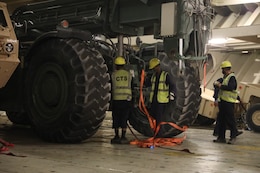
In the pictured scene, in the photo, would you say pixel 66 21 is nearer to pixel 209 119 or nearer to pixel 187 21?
pixel 187 21

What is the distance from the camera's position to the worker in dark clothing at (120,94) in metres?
7.35

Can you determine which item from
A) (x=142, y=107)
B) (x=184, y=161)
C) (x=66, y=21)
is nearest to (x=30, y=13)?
(x=66, y=21)

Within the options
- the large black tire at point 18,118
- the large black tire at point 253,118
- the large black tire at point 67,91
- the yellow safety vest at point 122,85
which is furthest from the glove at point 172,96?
the large black tire at point 253,118

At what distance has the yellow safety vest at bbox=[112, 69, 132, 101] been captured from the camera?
7348 millimetres

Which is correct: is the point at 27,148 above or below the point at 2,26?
below

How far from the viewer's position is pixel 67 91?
687 cm

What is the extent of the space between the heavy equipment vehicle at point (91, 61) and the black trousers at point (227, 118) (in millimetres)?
585

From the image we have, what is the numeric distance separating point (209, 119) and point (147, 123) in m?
5.72

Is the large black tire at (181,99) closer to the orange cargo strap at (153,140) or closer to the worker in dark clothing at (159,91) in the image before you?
the orange cargo strap at (153,140)

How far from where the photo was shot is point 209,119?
1348 centimetres

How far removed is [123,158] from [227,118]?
3002 mm

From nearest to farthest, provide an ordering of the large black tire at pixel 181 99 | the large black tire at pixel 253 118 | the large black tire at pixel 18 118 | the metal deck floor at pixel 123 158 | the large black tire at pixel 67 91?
1. the metal deck floor at pixel 123 158
2. the large black tire at pixel 67 91
3. the large black tire at pixel 181 99
4. the large black tire at pixel 18 118
5. the large black tire at pixel 253 118

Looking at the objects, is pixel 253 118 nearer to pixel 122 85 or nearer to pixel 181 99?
pixel 181 99

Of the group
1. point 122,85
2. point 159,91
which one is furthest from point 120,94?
point 159,91
